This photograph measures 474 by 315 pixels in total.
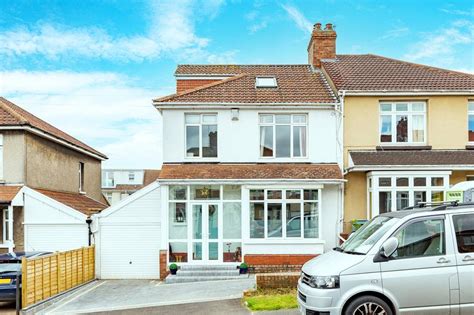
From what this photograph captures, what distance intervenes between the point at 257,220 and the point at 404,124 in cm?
674

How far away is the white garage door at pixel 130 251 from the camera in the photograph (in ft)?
55.0

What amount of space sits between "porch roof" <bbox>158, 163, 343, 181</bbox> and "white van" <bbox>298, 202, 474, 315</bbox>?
337 inches

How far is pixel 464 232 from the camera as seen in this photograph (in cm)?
725

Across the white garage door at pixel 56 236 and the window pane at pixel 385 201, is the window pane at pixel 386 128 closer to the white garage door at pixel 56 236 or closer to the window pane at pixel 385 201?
the window pane at pixel 385 201

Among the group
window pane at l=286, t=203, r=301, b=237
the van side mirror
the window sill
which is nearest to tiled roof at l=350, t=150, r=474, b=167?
the window sill

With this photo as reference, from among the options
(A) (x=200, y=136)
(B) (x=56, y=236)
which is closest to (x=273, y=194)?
(A) (x=200, y=136)

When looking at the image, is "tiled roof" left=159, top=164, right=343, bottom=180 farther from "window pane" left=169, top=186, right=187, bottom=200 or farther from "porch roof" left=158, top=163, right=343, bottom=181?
"window pane" left=169, top=186, right=187, bottom=200

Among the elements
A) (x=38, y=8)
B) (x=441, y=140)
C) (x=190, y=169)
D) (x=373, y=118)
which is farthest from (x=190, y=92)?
(x=441, y=140)

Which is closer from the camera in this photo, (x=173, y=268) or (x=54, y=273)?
(x=54, y=273)

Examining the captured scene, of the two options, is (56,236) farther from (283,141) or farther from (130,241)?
(283,141)

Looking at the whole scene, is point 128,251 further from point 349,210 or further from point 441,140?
point 441,140

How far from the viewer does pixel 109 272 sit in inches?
659

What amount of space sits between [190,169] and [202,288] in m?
4.73

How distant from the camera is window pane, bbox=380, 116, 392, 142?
17.3 m
